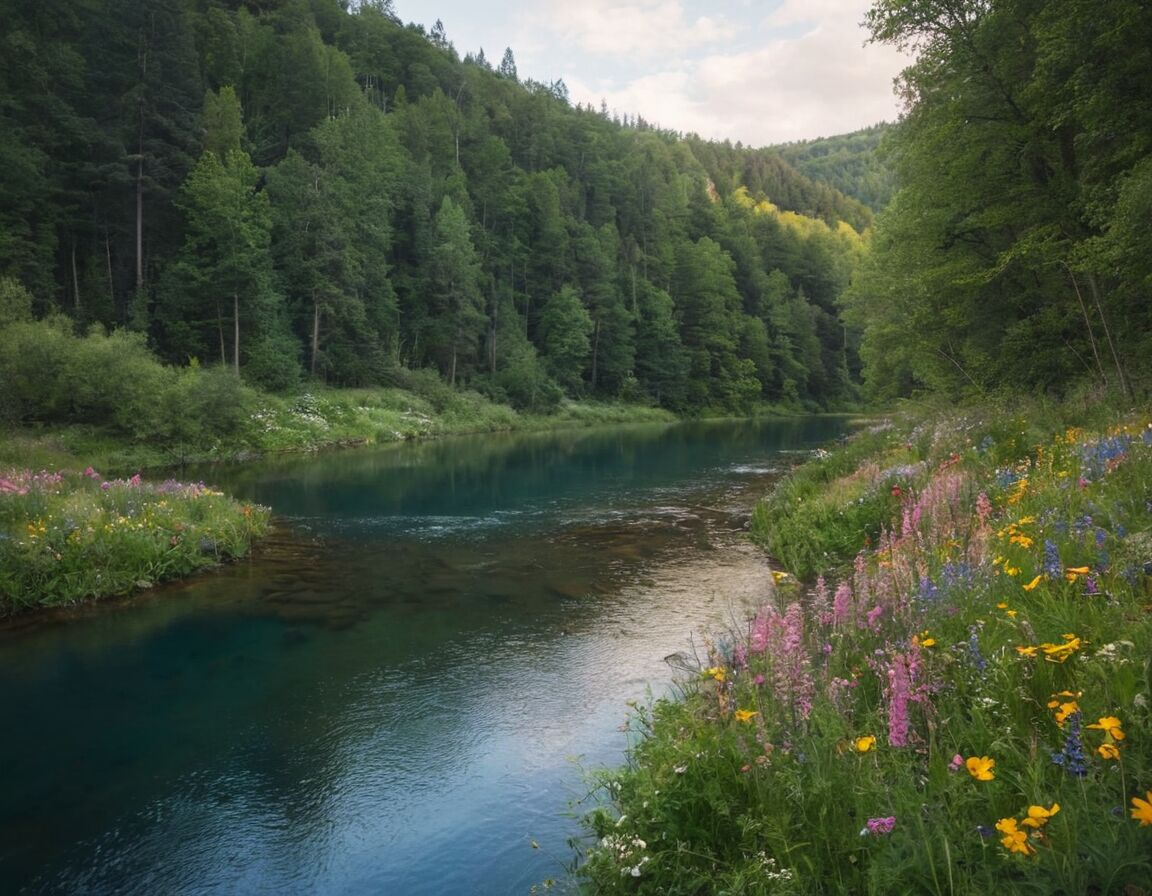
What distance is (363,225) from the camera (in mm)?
51562

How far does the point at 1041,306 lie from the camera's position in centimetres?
1848

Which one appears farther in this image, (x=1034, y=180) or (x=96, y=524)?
(x=1034, y=180)

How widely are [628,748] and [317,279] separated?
148 ft

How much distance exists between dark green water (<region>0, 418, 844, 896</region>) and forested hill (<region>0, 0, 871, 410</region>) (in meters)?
24.2

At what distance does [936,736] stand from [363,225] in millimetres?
53148

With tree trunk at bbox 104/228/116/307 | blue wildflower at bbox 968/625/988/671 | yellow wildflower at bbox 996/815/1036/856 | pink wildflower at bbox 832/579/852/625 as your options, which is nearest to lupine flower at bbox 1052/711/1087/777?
yellow wildflower at bbox 996/815/1036/856

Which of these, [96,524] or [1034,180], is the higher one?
[1034,180]

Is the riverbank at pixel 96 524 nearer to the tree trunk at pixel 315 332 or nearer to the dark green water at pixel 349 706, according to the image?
the dark green water at pixel 349 706

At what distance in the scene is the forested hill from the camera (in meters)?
40.8

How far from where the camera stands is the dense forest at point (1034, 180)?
Answer: 11.6 metres

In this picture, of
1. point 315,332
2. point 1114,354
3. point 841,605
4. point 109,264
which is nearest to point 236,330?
point 315,332

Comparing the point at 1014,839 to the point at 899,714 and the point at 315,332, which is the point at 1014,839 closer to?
the point at 899,714

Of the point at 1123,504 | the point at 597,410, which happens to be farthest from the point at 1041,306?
the point at 597,410

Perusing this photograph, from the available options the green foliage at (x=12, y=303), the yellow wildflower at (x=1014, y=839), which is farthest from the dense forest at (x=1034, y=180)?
the green foliage at (x=12, y=303)
